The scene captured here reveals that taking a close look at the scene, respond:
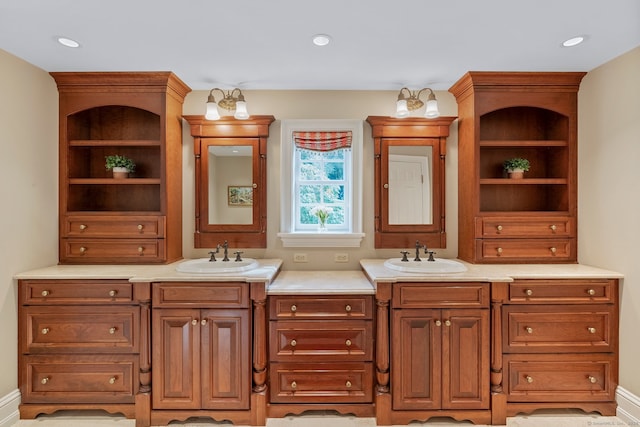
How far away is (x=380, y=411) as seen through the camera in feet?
7.01

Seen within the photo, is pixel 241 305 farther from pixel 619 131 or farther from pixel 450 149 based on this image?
pixel 619 131

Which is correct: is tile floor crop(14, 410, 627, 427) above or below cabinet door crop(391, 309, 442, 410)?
below

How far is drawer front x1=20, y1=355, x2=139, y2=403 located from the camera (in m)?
2.20

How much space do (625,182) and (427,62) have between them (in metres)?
1.53

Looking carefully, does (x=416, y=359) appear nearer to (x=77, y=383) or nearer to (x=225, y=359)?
(x=225, y=359)

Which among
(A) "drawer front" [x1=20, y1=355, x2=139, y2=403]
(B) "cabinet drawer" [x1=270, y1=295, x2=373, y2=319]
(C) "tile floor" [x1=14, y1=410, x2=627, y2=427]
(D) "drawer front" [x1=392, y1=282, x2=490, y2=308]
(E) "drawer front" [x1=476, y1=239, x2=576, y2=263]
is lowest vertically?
(C) "tile floor" [x1=14, y1=410, x2=627, y2=427]

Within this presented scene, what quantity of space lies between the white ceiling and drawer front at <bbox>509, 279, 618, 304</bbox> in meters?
1.50

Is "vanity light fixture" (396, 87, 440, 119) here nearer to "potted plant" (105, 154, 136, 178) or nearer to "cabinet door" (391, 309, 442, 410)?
"cabinet door" (391, 309, 442, 410)

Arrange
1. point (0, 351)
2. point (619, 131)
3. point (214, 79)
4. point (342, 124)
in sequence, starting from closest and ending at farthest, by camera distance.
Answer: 1. point (0, 351)
2. point (619, 131)
3. point (214, 79)
4. point (342, 124)

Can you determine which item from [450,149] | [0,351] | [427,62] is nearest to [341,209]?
[450,149]

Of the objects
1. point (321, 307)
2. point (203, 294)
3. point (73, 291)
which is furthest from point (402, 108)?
point (73, 291)

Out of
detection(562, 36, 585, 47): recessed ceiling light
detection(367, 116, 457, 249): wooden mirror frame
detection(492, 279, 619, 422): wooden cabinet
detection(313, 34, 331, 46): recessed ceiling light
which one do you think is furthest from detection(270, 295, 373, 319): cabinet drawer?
detection(562, 36, 585, 47): recessed ceiling light

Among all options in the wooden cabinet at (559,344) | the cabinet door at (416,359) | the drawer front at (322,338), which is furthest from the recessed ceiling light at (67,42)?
the wooden cabinet at (559,344)

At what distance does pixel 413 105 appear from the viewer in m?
2.73
